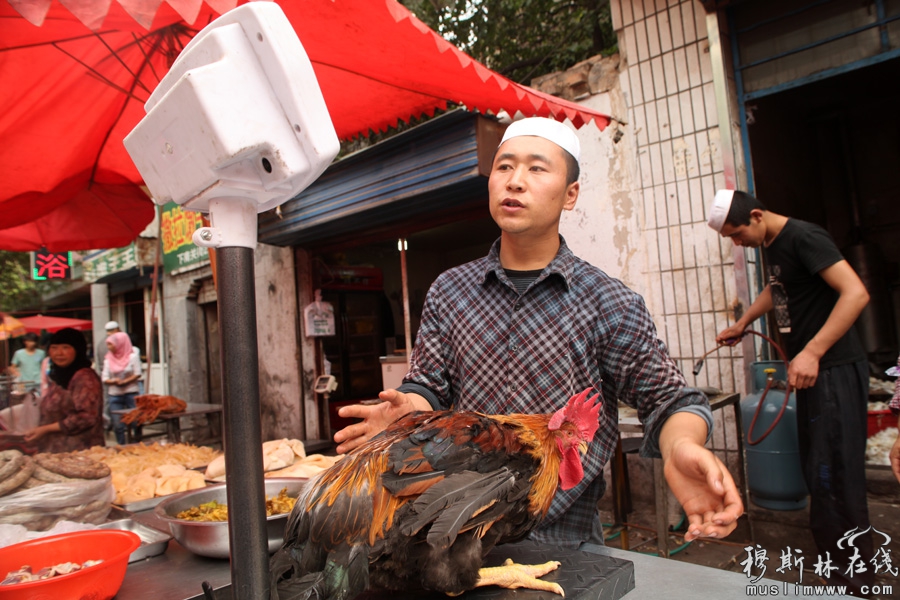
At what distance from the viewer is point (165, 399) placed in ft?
25.2

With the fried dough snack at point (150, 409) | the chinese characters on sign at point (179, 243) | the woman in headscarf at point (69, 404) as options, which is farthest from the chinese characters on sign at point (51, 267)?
the woman in headscarf at point (69, 404)

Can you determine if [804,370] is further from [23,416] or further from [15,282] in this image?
[15,282]

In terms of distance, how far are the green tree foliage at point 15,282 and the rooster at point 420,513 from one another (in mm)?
20541

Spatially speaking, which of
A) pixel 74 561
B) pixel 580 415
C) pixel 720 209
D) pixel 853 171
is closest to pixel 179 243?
pixel 720 209

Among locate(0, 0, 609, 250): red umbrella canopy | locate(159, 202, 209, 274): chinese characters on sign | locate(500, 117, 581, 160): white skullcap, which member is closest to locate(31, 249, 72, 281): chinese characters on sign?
locate(159, 202, 209, 274): chinese characters on sign

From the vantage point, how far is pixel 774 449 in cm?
418

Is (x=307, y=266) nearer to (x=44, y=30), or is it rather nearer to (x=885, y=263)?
(x=44, y=30)

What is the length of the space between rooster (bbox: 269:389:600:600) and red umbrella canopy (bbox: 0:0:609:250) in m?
1.62

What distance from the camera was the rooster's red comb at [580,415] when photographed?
58.5 inches

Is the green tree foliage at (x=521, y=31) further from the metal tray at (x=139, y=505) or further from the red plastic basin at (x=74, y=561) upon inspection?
the red plastic basin at (x=74, y=561)

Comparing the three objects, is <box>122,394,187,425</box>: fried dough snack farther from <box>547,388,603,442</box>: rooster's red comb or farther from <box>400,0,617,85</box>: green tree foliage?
<box>547,388,603,442</box>: rooster's red comb

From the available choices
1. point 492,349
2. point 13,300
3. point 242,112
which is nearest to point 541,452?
point 492,349

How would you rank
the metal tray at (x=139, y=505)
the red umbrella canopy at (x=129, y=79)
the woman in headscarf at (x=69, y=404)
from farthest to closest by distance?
1. the woman in headscarf at (x=69, y=404)
2. the metal tray at (x=139, y=505)
3. the red umbrella canopy at (x=129, y=79)

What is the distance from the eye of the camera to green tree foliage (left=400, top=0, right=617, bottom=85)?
6.87m
